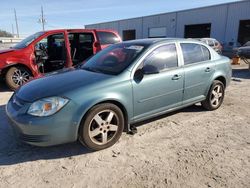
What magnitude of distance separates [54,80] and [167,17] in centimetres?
3095

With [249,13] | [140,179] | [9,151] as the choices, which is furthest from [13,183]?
[249,13]

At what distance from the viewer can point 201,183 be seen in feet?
8.77

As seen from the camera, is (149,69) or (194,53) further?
(194,53)

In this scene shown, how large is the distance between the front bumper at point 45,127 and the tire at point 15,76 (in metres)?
3.97

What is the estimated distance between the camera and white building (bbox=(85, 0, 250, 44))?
24344 mm

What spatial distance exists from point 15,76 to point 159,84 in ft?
15.6

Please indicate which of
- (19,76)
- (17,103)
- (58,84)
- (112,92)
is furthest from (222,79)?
(19,76)

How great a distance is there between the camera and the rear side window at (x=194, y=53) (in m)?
4.37

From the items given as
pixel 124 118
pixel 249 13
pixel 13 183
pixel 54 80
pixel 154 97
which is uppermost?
pixel 249 13

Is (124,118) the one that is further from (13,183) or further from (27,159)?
(13,183)

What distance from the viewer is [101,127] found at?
3.35m

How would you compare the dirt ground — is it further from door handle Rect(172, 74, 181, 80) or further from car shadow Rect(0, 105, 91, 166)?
door handle Rect(172, 74, 181, 80)

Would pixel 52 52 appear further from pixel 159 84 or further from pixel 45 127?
pixel 45 127

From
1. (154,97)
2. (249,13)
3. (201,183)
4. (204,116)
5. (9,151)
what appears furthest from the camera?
(249,13)
